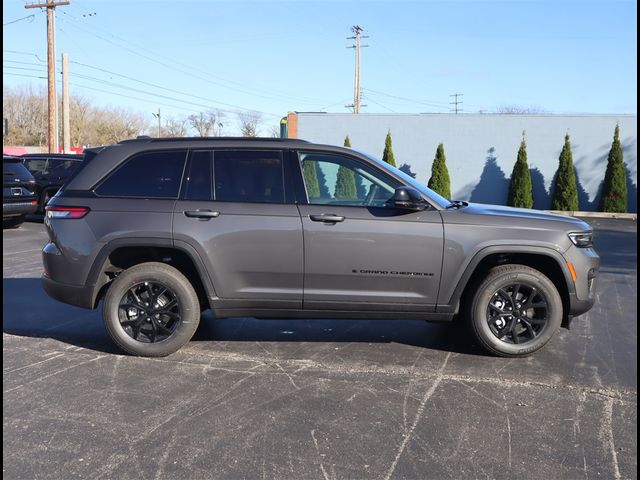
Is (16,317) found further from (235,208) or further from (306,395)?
(306,395)

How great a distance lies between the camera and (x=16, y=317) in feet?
20.4

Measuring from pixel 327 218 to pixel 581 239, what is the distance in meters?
2.18

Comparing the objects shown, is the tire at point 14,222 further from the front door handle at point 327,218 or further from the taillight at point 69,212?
the front door handle at point 327,218

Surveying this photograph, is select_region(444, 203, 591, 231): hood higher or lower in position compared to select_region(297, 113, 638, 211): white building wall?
lower

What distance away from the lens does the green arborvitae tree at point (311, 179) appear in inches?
195

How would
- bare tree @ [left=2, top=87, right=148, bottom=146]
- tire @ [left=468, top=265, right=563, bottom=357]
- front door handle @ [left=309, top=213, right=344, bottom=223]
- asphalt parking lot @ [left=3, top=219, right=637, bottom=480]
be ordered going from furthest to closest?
bare tree @ [left=2, top=87, right=148, bottom=146] → tire @ [left=468, top=265, right=563, bottom=357] → front door handle @ [left=309, top=213, right=344, bottom=223] → asphalt parking lot @ [left=3, top=219, right=637, bottom=480]

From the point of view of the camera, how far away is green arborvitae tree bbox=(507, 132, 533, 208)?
68.5ft

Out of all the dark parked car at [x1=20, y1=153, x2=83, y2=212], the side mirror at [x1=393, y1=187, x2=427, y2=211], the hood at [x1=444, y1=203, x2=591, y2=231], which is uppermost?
the dark parked car at [x1=20, y1=153, x2=83, y2=212]

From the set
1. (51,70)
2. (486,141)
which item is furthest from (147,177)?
(51,70)

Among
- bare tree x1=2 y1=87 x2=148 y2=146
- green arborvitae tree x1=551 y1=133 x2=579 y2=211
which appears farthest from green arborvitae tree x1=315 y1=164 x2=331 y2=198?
bare tree x1=2 y1=87 x2=148 y2=146

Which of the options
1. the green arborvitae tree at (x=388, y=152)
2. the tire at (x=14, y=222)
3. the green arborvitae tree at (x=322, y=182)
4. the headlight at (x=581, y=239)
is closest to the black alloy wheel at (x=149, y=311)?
the green arborvitae tree at (x=322, y=182)

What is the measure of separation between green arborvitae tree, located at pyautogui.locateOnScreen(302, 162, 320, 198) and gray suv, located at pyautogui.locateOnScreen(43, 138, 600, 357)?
0.04ft

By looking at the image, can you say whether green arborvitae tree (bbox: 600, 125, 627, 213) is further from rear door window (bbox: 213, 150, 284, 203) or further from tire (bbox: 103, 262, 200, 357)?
tire (bbox: 103, 262, 200, 357)

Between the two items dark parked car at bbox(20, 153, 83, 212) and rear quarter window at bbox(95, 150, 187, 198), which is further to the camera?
dark parked car at bbox(20, 153, 83, 212)
